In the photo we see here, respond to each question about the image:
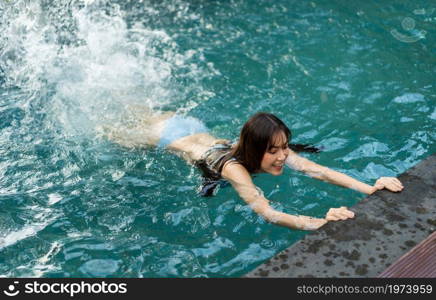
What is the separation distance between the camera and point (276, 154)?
13.2 feet

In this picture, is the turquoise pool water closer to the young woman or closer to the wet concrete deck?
the young woman

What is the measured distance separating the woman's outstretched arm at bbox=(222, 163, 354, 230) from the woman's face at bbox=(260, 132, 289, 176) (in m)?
0.20

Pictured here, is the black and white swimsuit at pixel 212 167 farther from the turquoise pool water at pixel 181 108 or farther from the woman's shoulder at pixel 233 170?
the turquoise pool water at pixel 181 108

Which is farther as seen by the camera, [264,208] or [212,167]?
[212,167]

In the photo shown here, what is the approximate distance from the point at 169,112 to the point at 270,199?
5.86 ft

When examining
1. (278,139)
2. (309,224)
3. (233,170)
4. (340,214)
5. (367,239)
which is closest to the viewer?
(367,239)

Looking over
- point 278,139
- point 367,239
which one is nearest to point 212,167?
point 278,139

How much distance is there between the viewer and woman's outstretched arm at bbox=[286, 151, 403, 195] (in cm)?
379

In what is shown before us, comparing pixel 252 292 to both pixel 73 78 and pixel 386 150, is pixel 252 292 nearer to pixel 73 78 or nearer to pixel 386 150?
pixel 386 150

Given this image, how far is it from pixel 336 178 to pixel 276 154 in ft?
2.08

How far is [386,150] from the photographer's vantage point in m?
5.21

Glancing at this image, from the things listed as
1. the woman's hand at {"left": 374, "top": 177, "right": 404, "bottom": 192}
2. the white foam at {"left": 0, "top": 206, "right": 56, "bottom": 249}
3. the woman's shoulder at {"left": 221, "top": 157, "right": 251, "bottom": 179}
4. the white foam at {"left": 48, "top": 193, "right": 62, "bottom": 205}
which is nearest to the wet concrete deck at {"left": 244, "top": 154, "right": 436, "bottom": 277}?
the woman's hand at {"left": 374, "top": 177, "right": 404, "bottom": 192}

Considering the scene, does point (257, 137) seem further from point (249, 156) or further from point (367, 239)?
point (367, 239)

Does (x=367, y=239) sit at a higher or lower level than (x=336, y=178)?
higher
